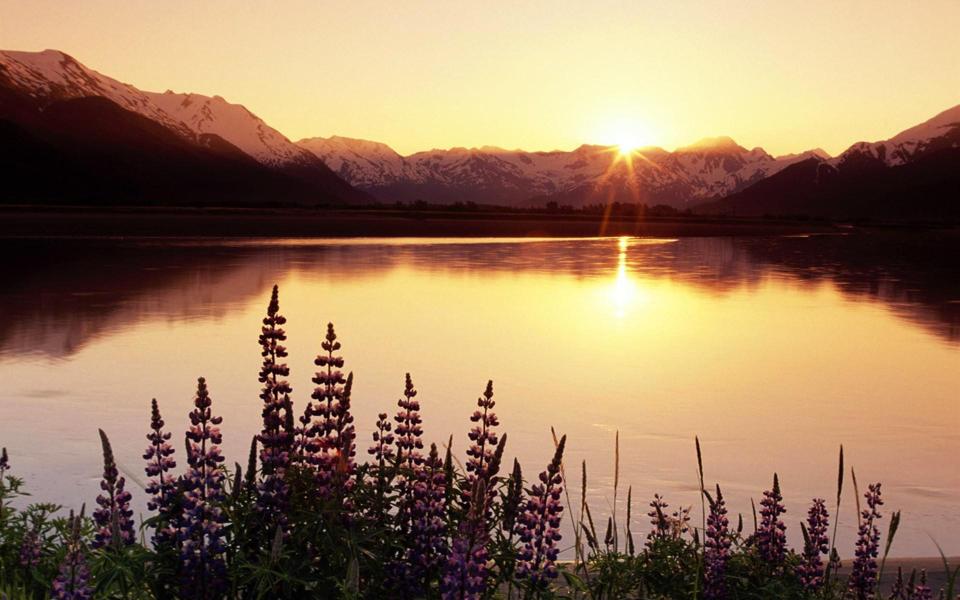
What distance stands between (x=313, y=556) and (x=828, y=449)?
933 cm

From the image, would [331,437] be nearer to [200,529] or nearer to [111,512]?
[200,529]

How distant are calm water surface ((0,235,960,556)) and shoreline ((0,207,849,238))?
140 feet

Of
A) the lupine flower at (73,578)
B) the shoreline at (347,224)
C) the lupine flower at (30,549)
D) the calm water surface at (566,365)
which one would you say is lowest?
the shoreline at (347,224)

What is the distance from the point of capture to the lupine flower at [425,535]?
5.56m

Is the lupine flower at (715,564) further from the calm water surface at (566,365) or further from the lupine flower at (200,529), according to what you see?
the calm water surface at (566,365)

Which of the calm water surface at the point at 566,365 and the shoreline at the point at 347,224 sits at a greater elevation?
the calm water surface at the point at 566,365

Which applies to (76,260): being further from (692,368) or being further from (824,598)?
(824,598)

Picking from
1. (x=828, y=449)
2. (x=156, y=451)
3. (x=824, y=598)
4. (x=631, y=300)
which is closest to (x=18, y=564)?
(x=156, y=451)

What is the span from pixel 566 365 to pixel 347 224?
90050 mm

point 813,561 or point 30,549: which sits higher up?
point 30,549

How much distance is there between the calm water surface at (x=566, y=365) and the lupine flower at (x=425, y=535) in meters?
4.19

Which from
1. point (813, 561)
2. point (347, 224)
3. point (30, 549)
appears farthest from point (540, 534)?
point (347, 224)

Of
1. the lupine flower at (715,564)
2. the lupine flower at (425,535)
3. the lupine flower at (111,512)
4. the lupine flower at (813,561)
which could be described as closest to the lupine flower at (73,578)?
the lupine flower at (111,512)

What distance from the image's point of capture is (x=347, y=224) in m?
108
